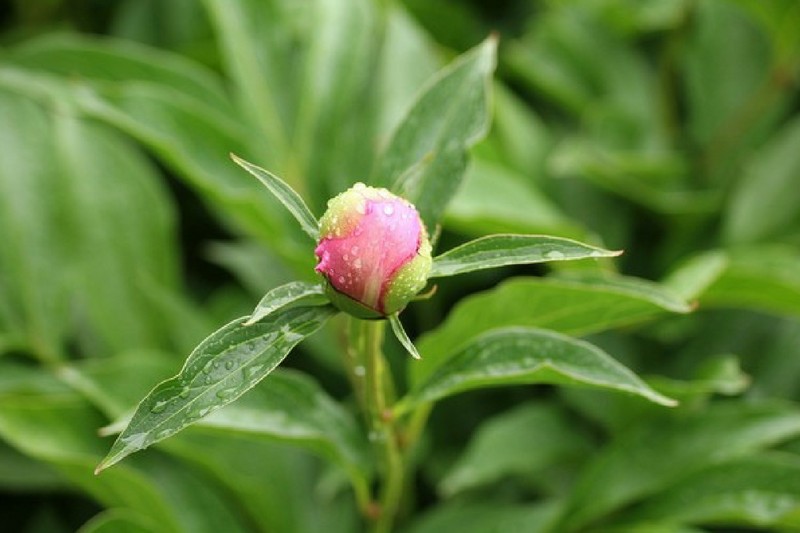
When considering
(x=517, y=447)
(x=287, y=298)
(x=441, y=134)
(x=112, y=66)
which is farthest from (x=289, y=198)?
(x=112, y=66)

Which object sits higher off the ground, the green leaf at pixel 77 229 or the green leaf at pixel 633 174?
the green leaf at pixel 633 174

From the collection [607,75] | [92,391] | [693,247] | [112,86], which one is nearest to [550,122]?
[607,75]

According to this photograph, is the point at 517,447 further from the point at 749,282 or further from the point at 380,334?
the point at 380,334

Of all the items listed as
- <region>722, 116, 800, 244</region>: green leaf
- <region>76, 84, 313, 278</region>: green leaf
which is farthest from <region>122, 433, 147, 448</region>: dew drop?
<region>722, 116, 800, 244</region>: green leaf

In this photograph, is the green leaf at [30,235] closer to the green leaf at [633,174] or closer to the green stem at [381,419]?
the green stem at [381,419]

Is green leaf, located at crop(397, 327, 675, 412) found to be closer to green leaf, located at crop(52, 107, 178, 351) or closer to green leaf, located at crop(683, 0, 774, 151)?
green leaf, located at crop(52, 107, 178, 351)

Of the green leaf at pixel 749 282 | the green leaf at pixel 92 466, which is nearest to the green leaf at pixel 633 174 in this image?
the green leaf at pixel 749 282
